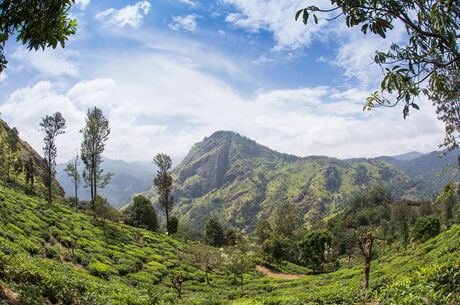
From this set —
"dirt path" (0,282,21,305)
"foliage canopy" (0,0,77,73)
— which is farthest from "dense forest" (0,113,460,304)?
"foliage canopy" (0,0,77,73)

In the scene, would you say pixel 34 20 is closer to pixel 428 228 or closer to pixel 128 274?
pixel 128 274

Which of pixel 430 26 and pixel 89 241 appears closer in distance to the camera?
pixel 430 26

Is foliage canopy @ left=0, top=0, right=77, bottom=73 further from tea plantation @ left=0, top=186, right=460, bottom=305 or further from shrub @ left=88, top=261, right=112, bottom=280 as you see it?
shrub @ left=88, top=261, right=112, bottom=280

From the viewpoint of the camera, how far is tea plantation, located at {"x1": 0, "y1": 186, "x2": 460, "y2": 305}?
7711mm

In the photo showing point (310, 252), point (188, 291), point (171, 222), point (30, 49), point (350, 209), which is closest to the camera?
point (30, 49)

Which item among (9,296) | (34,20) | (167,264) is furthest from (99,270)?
(34,20)

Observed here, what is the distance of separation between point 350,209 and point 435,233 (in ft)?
380

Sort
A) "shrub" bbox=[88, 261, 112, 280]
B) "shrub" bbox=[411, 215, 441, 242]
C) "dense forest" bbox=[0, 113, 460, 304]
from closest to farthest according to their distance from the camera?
1. "dense forest" bbox=[0, 113, 460, 304]
2. "shrub" bbox=[88, 261, 112, 280]
3. "shrub" bbox=[411, 215, 441, 242]

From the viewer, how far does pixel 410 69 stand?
19.9 feet

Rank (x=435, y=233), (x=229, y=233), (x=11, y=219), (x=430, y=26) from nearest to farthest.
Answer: (x=430, y=26), (x=11, y=219), (x=435, y=233), (x=229, y=233)

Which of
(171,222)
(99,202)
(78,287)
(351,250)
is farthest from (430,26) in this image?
(351,250)

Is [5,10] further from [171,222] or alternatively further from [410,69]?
[171,222]

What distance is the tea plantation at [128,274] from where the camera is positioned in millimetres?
7711

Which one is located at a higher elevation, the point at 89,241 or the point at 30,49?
the point at 30,49
